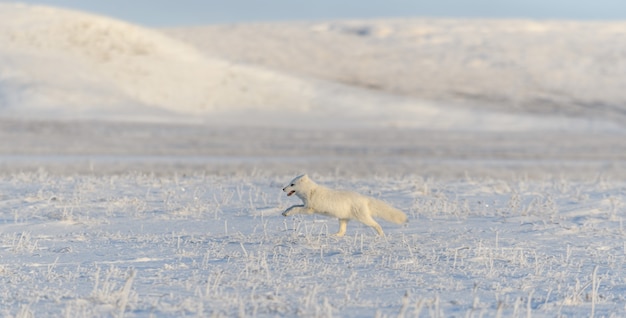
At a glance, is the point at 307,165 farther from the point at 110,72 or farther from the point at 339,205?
the point at 110,72

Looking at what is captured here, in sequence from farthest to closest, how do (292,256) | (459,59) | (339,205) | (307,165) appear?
(459,59)
(307,165)
(339,205)
(292,256)

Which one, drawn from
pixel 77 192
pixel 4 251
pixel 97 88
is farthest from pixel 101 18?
pixel 4 251

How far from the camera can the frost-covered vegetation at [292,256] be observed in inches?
235

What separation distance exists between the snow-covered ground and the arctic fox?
0.73 feet

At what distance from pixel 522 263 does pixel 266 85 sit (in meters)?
35.2

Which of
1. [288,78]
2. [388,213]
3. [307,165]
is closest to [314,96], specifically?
[288,78]

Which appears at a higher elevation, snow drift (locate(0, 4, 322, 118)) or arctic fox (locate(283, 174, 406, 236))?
snow drift (locate(0, 4, 322, 118))

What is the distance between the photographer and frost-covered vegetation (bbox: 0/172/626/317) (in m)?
5.98

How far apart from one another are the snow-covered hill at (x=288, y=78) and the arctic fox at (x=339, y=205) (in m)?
26.0

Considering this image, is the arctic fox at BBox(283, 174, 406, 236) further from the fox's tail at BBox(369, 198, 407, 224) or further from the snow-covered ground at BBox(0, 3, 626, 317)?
the snow-covered ground at BBox(0, 3, 626, 317)

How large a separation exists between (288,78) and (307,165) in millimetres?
23501

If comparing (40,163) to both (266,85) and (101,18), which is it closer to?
(266,85)

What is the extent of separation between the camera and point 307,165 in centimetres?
2055

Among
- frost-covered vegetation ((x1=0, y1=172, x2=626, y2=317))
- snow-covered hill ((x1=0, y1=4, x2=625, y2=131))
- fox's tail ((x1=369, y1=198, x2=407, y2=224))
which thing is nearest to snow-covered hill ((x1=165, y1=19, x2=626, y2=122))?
snow-covered hill ((x1=0, y1=4, x2=625, y2=131))
